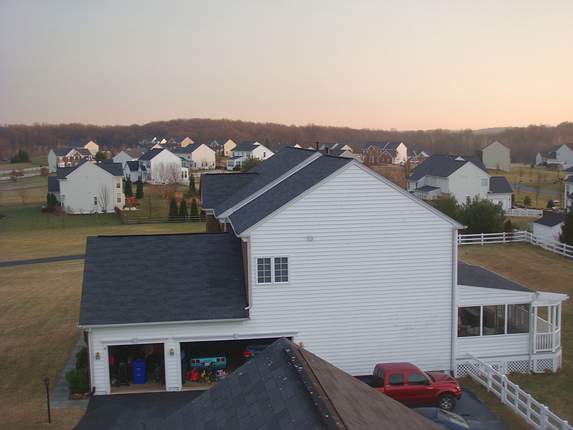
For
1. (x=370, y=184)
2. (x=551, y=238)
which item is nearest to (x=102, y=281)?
(x=370, y=184)

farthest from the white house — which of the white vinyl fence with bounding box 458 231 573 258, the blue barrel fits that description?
the white vinyl fence with bounding box 458 231 573 258

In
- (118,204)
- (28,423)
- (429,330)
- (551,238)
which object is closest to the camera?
(28,423)

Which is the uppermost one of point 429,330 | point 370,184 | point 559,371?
point 370,184

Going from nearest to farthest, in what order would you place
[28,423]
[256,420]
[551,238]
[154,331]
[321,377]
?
[256,420] → [321,377] → [28,423] → [154,331] → [551,238]

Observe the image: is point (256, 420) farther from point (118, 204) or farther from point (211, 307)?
point (118, 204)

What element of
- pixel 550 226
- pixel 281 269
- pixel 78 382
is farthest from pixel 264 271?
pixel 550 226
